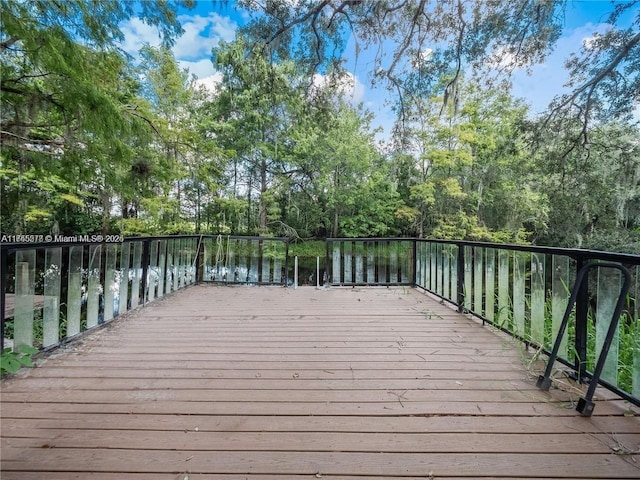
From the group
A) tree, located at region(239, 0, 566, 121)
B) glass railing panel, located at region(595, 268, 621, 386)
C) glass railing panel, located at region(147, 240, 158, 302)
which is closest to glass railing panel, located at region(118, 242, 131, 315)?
glass railing panel, located at region(147, 240, 158, 302)

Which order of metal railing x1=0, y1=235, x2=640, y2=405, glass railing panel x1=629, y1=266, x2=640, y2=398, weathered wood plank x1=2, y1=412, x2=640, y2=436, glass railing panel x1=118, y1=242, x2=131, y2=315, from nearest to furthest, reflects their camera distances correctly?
weathered wood plank x1=2, y1=412, x2=640, y2=436 → glass railing panel x1=629, y1=266, x2=640, y2=398 → metal railing x1=0, y1=235, x2=640, y2=405 → glass railing panel x1=118, y1=242, x2=131, y2=315

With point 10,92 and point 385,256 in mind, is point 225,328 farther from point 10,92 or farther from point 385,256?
point 10,92

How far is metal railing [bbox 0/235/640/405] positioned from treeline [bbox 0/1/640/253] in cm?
176

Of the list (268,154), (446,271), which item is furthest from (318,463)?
(268,154)

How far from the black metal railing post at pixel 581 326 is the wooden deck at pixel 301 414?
20 centimetres

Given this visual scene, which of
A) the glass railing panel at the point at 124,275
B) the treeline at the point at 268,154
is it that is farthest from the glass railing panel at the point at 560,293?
the glass railing panel at the point at 124,275

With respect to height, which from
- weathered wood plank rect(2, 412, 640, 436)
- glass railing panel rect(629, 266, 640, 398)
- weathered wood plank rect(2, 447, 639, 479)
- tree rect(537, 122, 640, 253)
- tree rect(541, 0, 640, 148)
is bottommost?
weathered wood plank rect(2, 447, 639, 479)

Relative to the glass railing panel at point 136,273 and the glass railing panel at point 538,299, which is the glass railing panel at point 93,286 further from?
the glass railing panel at point 538,299

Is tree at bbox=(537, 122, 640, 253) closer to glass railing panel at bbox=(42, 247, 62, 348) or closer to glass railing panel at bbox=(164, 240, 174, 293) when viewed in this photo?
glass railing panel at bbox=(164, 240, 174, 293)

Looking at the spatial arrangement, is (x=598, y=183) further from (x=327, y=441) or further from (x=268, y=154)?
(x=268, y=154)

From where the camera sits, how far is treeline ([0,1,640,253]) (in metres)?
3.67

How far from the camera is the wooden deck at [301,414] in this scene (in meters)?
1.22

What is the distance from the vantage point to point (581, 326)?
1928 millimetres

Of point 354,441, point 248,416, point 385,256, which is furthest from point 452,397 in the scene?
point 385,256
